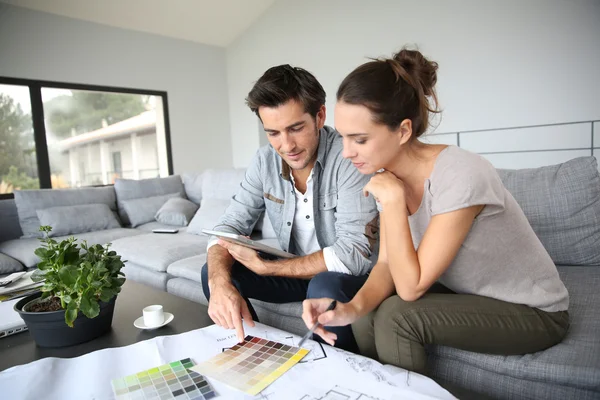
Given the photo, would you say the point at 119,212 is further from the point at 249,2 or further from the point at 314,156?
the point at 249,2

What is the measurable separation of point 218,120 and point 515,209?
545cm

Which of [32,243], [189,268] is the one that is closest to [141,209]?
[32,243]

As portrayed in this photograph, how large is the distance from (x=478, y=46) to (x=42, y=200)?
4310mm

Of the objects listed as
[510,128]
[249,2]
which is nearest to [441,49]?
[510,128]

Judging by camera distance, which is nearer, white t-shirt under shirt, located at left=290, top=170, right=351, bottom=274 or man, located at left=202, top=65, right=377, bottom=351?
man, located at left=202, top=65, right=377, bottom=351

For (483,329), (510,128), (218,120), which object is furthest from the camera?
(218,120)

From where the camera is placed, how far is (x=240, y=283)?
132cm

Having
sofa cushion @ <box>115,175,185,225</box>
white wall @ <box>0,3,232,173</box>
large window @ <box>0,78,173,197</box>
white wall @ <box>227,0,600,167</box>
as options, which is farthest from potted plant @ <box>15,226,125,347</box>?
white wall @ <box>227,0,600,167</box>

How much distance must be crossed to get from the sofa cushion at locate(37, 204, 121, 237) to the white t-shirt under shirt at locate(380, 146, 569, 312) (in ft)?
9.59

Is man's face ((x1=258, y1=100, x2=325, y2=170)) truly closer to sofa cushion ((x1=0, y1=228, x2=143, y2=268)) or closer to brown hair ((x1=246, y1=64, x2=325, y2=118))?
brown hair ((x1=246, y1=64, x2=325, y2=118))

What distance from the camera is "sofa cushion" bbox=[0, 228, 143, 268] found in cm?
256

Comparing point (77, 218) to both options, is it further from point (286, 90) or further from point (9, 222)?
point (286, 90)

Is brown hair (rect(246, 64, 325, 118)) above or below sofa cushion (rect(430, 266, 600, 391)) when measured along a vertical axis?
above

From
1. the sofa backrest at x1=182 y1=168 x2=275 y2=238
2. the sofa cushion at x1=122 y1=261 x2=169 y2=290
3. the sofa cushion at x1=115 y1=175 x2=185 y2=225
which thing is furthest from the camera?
the sofa cushion at x1=115 y1=175 x2=185 y2=225
